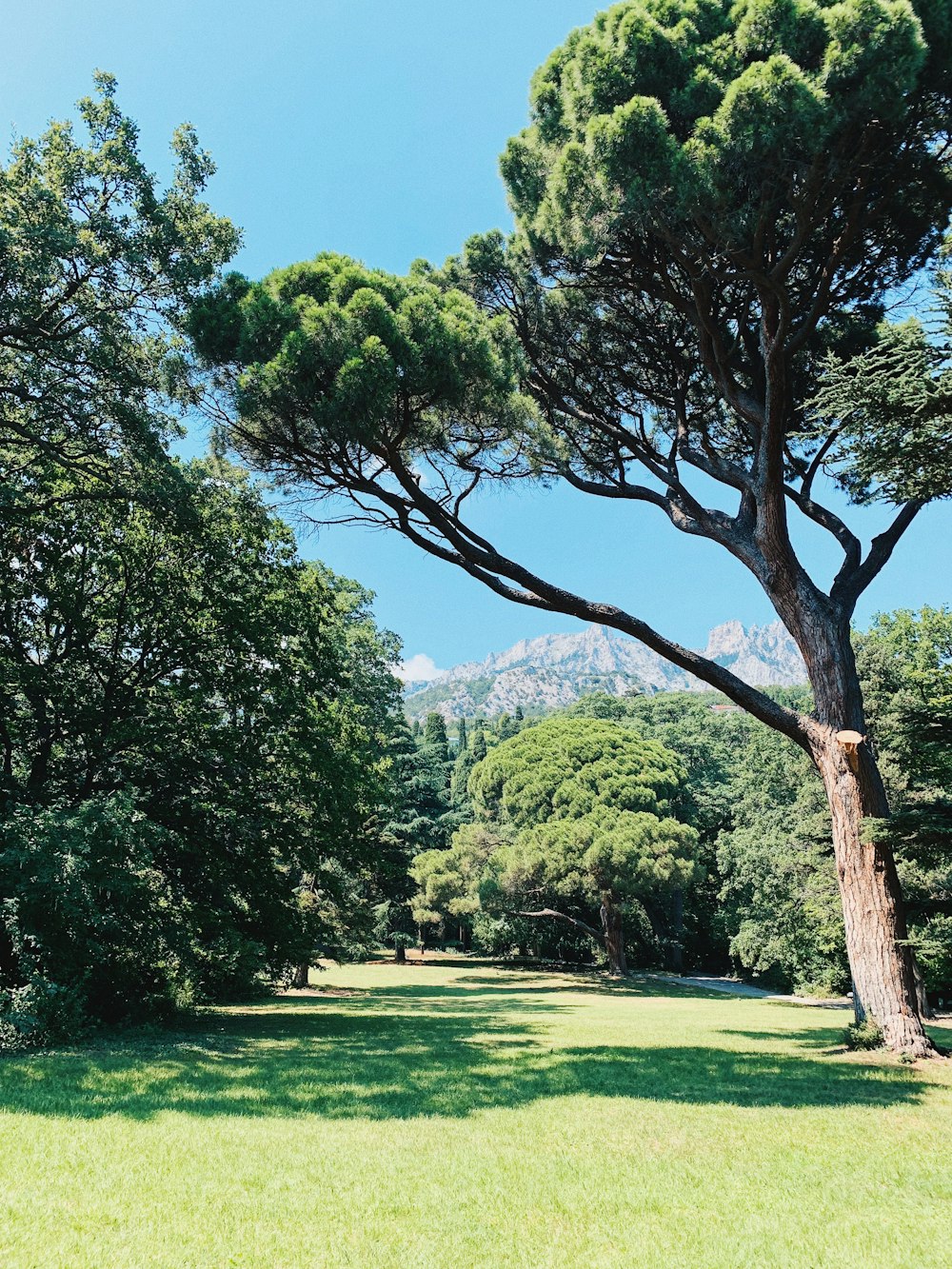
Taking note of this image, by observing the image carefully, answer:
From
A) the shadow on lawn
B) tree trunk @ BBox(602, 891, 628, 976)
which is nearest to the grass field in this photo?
the shadow on lawn

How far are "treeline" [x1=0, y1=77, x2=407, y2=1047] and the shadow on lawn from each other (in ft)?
4.50

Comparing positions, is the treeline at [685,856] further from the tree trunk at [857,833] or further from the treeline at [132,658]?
the treeline at [132,658]

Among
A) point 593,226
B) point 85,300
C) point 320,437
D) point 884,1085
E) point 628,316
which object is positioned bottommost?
point 884,1085

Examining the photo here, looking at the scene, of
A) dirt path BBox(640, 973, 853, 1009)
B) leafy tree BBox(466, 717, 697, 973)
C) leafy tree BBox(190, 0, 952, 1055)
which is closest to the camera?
leafy tree BBox(190, 0, 952, 1055)

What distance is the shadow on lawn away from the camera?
210 inches

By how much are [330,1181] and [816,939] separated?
Result: 24216 millimetres

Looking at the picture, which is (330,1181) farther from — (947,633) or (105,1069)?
(947,633)

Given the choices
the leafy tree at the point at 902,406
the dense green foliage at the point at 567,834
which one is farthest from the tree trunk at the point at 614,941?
the leafy tree at the point at 902,406

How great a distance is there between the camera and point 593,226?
8.49 meters

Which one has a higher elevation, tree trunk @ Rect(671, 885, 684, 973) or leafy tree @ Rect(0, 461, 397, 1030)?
leafy tree @ Rect(0, 461, 397, 1030)

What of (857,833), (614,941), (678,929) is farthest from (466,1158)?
(678,929)

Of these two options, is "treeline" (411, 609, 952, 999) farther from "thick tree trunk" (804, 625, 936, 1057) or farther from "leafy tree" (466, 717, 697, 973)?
"thick tree trunk" (804, 625, 936, 1057)

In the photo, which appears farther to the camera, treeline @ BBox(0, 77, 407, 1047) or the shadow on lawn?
treeline @ BBox(0, 77, 407, 1047)

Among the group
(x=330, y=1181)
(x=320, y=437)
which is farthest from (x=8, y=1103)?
(x=320, y=437)
